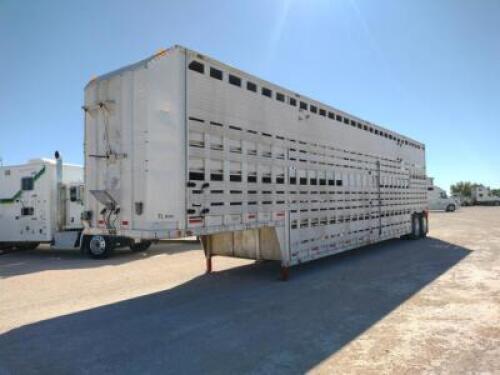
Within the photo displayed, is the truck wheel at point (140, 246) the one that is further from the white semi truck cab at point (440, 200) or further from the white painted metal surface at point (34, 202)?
the white semi truck cab at point (440, 200)

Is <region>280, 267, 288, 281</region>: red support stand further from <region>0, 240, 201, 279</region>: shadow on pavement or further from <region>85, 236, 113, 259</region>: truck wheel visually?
<region>85, 236, 113, 259</region>: truck wheel

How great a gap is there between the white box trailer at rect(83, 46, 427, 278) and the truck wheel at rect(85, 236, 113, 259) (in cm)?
545

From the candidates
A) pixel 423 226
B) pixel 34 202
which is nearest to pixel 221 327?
pixel 34 202

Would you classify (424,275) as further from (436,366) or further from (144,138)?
(144,138)

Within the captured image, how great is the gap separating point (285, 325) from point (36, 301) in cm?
500

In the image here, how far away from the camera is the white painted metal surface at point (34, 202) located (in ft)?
45.7

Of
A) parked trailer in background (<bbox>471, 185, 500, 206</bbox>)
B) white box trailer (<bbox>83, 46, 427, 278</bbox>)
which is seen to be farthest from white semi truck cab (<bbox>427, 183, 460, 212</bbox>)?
white box trailer (<bbox>83, 46, 427, 278</bbox>)

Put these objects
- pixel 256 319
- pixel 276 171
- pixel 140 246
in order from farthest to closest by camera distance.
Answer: pixel 140 246
pixel 276 171
pixel 256 319

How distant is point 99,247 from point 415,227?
13.0 metres

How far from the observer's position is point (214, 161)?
23.1 ft

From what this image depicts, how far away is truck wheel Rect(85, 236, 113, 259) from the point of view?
1334 cm

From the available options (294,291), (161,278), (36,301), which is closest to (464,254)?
(294,291)

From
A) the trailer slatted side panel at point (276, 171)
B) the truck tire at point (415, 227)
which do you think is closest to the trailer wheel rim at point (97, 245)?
the trailer slatted side panel at point (276, 171)

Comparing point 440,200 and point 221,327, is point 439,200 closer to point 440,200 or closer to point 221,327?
point 440,200
